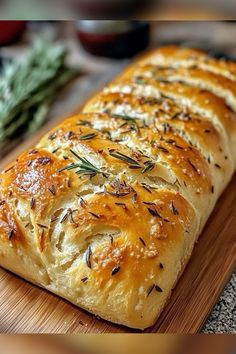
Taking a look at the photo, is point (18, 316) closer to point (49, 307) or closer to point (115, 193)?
point (49, 307)

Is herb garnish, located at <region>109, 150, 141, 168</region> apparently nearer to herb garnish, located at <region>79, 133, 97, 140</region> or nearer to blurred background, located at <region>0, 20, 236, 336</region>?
herb garnish, located at <region>79, 133, 97, 140</region>

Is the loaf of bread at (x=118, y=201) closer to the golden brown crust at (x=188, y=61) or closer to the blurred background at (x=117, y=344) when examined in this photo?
the blurred background at (x=117, y=344)

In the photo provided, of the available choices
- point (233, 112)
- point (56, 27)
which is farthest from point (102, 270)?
point (56, 27)

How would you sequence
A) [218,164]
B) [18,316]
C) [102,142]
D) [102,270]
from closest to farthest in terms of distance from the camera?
[102,270], [18,316], [102,142], [218,164]

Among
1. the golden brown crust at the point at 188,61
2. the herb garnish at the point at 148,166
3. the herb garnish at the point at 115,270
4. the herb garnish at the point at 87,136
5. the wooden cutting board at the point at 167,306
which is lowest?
the wooden cutting board at the point at 167,306
